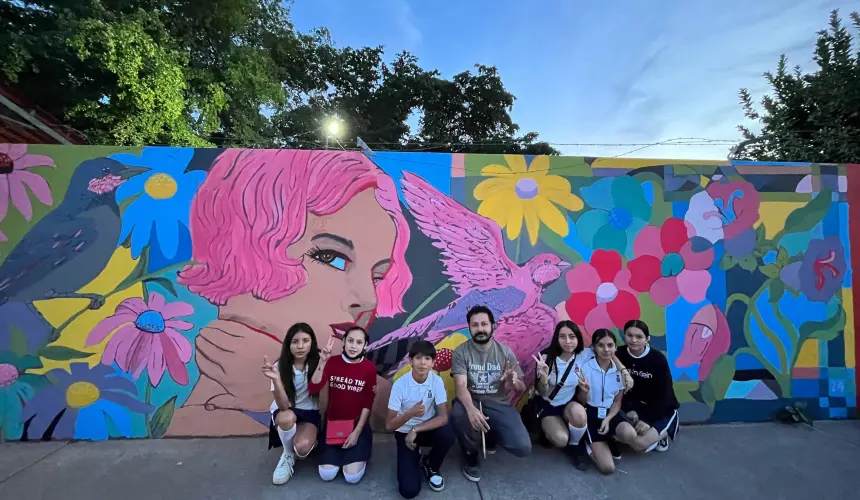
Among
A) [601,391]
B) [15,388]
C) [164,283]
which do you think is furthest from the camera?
[164,283]

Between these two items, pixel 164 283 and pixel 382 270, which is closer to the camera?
pixel 164 283

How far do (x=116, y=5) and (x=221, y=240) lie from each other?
26.8ft

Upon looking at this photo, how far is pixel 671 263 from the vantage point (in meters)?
4.18

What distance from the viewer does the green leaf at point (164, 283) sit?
12.3 ft

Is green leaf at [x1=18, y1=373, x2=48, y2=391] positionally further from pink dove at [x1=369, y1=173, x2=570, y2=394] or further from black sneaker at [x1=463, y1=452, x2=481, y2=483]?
black sneaker at [x1=463, y1=452, x2=481, y2=483]

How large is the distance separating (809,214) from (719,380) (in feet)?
6.34

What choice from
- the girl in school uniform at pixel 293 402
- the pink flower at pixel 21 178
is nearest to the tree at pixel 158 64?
the pink flower at pixel 21 178

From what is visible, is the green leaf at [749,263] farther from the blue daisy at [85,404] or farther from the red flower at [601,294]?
the blue daisy at [85,404]

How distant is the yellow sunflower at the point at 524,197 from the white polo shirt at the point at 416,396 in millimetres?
1590

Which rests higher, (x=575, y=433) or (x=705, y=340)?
(x=705, y=340)

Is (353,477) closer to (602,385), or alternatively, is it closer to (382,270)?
(382,270)

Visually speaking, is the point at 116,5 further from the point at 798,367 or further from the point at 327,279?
the point at 798,367

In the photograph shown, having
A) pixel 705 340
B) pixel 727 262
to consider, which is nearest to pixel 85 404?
pixel 705 340

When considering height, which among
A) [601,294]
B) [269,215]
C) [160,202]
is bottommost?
[601,294]
